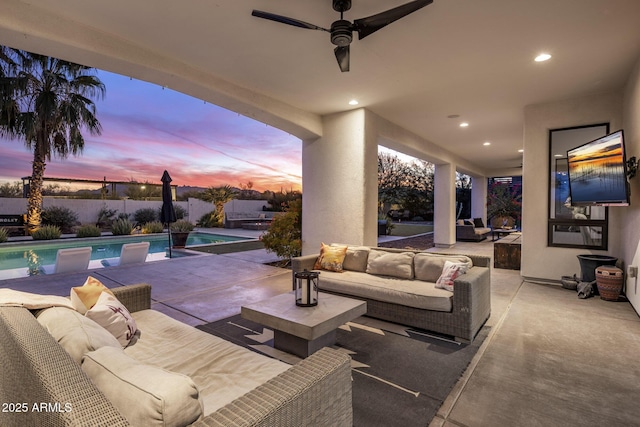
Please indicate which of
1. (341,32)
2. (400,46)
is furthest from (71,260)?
(400,46)

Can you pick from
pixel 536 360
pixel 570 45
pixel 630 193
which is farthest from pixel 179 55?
pixel 630 193

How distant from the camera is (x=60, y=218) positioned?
11672mm

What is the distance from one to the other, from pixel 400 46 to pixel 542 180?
363cm

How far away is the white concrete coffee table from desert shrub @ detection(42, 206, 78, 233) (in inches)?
495

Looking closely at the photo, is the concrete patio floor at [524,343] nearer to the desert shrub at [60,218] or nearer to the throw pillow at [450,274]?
the throw pillow at [450,274]

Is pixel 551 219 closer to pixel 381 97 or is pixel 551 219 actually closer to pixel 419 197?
pixel 381 97

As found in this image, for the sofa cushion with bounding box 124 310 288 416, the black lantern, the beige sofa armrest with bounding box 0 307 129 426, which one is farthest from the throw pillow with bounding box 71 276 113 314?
the black lantern

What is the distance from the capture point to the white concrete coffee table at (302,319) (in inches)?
95.1

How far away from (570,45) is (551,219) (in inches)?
112

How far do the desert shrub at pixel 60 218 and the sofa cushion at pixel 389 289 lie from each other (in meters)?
12.4

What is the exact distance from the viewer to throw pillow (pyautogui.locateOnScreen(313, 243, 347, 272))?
13.7ft

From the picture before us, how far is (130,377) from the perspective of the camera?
39.3 inches

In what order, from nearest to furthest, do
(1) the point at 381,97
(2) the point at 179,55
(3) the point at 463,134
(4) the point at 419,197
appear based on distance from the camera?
(2) the point at 179,55, (1) the point at 381,97, (3) the point at 463,134, (4) the point at 419,197

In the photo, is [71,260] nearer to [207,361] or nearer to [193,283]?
[193,283]
